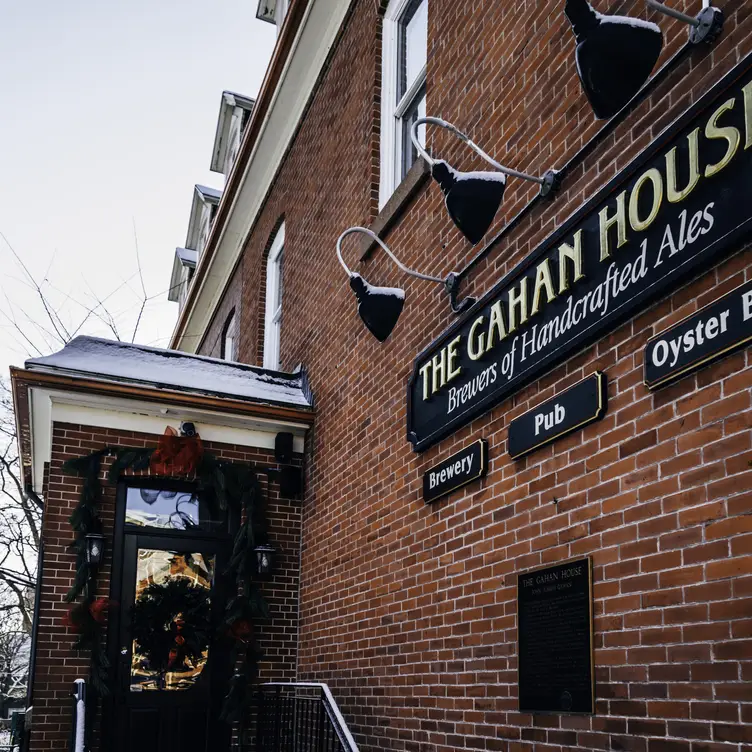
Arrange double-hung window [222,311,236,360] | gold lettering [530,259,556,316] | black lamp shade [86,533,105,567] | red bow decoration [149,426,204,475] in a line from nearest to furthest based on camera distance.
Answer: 1. gold lettering [530,259,556,316]
2. black lamp shade [86,533,105,567]
3. red bow decoration [149,426,204,475]
4. double-hung window [222,311,236,360]

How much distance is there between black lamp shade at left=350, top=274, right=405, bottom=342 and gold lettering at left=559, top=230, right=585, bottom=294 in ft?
6.88

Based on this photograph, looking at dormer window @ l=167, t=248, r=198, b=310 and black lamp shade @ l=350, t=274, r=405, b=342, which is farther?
dormer window @ l=167, t=248, r=198, b=310

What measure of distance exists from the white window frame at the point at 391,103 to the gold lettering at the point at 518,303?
2814mm

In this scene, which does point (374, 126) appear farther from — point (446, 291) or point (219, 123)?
point (219, 123)

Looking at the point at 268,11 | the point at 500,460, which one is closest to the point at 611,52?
the point at 500,460

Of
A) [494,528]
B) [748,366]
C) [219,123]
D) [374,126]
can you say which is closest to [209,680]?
[494,528]

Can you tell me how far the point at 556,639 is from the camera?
4289 millimetres

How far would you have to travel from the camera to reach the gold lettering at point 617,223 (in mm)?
4117

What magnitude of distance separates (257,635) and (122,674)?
117cm

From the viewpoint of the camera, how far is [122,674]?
7.70m

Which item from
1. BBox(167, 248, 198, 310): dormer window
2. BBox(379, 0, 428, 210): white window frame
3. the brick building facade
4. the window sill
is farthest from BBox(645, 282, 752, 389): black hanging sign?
BBox(167, 248, 198, 310): dormer window

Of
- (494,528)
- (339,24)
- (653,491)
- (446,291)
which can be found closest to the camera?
(653,491)

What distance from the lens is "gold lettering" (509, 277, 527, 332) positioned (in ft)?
16.0

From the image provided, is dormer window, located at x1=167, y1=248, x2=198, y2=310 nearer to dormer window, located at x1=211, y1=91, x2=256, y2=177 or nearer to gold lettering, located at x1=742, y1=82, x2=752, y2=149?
dormer window, located at x1=211, y1=91, x2=256, y2=177
